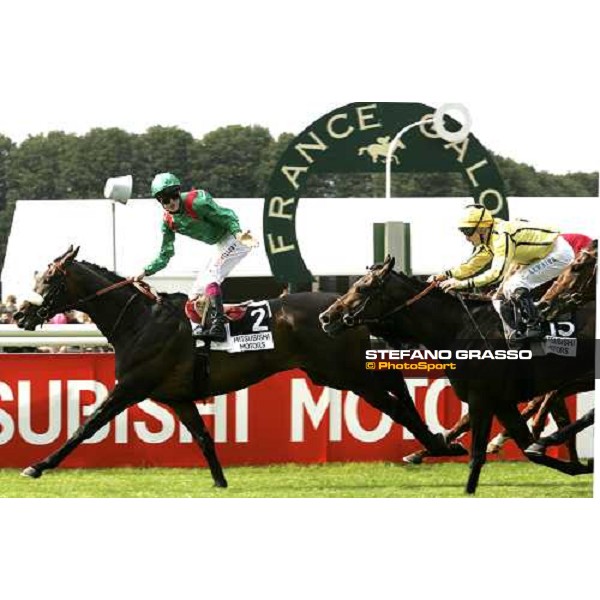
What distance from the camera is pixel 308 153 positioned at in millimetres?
12469

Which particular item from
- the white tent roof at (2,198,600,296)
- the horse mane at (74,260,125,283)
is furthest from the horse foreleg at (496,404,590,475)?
the horse mane at (74,260,125,283)

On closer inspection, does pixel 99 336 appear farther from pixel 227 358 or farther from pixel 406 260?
pixel 406 260

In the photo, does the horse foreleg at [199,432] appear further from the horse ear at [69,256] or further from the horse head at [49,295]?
the horse ear at [69,256]

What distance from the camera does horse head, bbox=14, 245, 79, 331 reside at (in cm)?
1231

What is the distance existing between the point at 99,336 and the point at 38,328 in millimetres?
436

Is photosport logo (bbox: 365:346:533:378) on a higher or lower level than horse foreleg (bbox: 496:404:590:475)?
higher

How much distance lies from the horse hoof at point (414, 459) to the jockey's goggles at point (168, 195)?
8.14 feet

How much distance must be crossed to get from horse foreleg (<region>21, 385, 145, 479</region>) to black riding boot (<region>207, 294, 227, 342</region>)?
0.65 meters

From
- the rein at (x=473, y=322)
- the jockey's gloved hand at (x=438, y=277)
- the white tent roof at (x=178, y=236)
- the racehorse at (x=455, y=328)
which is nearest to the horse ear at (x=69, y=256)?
the white tent roof at (x=178, y=236)

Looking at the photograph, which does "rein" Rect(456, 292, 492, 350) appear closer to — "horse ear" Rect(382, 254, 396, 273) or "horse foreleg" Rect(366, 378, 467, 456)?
"horse ear" Rect(382, 254, 396, 273)

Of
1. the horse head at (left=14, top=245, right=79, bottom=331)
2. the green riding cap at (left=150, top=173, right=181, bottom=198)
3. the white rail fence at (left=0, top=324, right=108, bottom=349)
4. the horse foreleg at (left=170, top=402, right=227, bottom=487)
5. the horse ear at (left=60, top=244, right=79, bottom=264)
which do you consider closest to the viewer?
the green riding cap at (left=150, top=173, right=181, bottom=198)

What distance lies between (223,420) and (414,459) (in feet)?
4.44

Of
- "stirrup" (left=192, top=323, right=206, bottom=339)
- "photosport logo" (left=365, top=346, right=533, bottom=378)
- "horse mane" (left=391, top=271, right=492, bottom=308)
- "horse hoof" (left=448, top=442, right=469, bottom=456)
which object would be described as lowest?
"horse hoof" (left=448, top=442, right=469, bottom=456)

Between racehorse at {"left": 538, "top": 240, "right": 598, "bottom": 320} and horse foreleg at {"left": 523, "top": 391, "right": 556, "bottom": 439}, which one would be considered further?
horse foreleg at {"left": 523, "top": 391, "right": 556, "bottom": 439}
